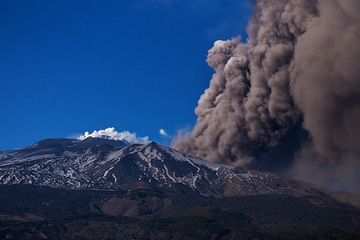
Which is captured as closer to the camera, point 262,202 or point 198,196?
point 262,202

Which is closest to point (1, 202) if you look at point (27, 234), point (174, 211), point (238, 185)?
point (27, 234)

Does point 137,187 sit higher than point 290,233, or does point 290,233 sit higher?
point 137,187

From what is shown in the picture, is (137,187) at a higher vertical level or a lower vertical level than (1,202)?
higher

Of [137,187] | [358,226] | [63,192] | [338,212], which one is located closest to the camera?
[358,226]

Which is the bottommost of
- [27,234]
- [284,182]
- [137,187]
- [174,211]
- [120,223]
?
[27,234]

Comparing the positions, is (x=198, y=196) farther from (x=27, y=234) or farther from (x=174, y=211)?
(x=27, y=234)

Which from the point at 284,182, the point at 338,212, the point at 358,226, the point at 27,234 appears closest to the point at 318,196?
the point at 284,182

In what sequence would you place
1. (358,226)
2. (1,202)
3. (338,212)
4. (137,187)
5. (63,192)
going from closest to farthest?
(358,226) < (338,212) < (1,202) < (63,192) < (137,187)

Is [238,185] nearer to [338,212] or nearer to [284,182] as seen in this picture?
[284,182]

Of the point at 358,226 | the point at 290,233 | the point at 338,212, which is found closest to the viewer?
the point at 290,233
